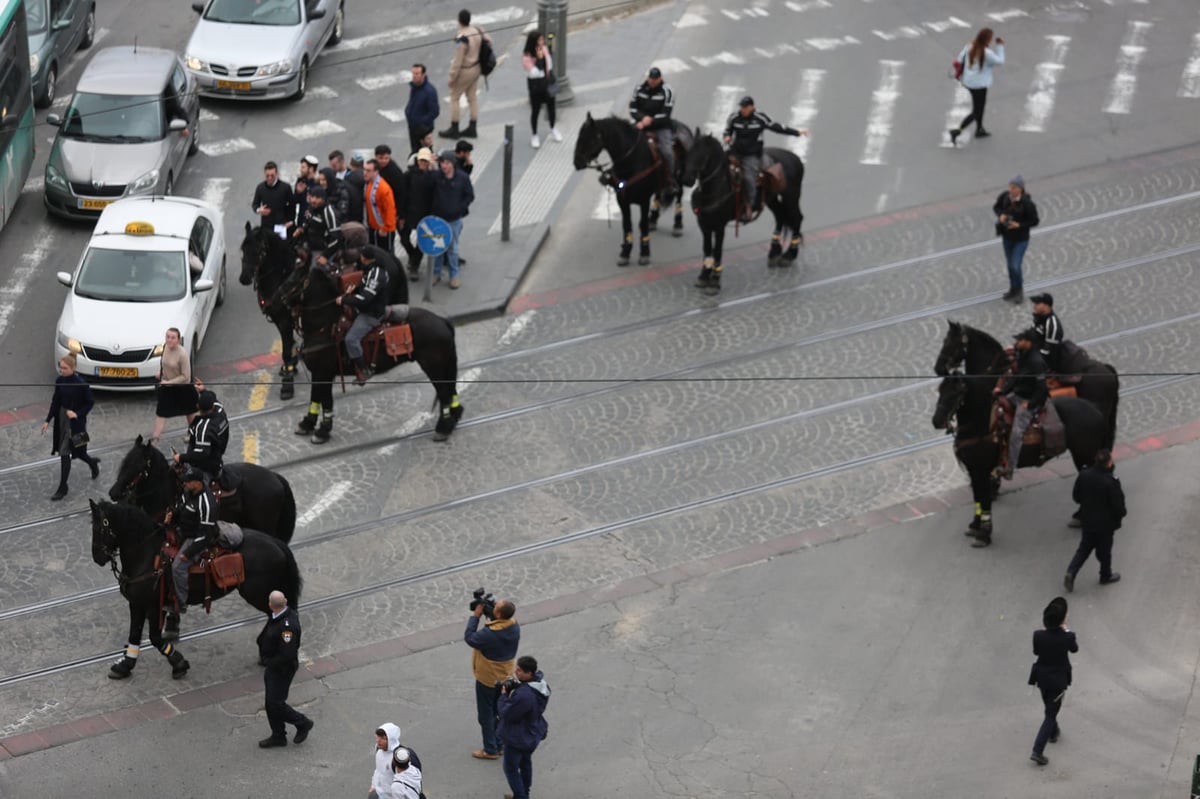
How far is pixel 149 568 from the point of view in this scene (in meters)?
16.6

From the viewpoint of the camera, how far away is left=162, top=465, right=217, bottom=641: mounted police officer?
16.4 meters

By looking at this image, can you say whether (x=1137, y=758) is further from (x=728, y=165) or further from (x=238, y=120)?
(x=238, y=120)

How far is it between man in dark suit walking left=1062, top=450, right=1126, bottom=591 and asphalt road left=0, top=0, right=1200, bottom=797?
458mm

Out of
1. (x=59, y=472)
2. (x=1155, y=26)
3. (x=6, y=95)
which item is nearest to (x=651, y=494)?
(x=59, y=472)

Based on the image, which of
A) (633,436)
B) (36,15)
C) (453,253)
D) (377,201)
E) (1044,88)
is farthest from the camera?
(1044,88)

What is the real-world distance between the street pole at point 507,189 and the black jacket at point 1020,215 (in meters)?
6.37

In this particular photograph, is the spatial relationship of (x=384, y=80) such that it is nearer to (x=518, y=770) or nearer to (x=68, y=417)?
(x=68, y=417)

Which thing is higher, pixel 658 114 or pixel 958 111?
pixel 658 114

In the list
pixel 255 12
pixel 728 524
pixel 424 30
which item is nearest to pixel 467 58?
pixel 255 12

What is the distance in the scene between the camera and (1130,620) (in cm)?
1811

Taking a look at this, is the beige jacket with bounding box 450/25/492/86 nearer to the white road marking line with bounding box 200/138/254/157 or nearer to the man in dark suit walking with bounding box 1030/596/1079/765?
the white road marking line with bounding box 200/138/254/157

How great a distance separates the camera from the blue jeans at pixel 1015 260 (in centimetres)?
2352

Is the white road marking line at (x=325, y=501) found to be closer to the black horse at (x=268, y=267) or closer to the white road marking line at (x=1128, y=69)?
the black horse at (x=268, y=267)

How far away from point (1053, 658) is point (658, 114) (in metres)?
11.3
